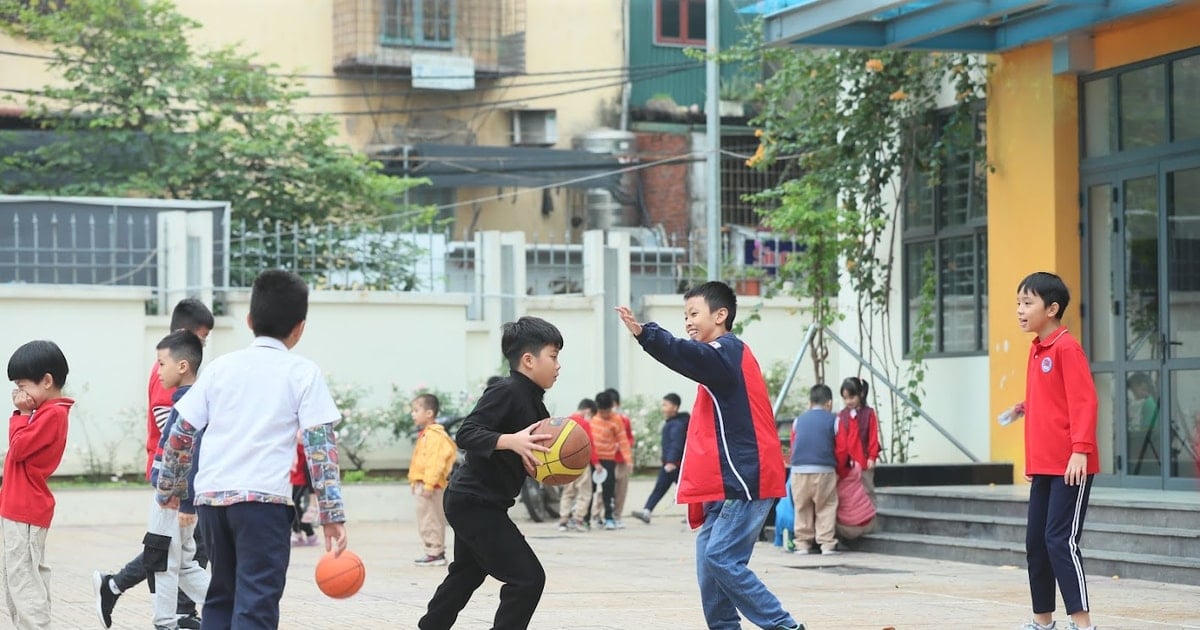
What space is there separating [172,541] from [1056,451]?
14.7 feet

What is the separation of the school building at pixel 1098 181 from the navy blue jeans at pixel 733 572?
6619mm

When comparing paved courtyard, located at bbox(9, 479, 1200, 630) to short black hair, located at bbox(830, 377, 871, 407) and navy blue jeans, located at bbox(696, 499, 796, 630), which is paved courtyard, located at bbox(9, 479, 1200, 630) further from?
navy blue jeans, located at bbox(696, 499, 796, 630)

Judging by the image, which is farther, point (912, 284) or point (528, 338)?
point (912, 284)

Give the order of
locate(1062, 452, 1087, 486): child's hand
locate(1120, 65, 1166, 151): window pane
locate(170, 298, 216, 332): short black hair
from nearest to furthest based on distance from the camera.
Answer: locate(1062, 452, 1087, 486): child's hand → locate(170, 298, 216, 332): short black hair → locate(1120, 65, 1166, 151): window pane

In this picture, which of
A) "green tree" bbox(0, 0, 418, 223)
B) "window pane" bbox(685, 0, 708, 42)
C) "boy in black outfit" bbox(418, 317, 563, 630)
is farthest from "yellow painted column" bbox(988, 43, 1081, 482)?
"window pane" bbox(685, 0, 708, 42)

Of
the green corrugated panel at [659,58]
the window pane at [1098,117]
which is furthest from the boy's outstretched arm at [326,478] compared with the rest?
the green corrugated panel at [659,58]

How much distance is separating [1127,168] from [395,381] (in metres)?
9.65

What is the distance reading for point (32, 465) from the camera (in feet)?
26.2

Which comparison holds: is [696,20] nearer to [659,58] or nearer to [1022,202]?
[659,58]

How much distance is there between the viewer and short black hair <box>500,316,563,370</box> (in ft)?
24.0

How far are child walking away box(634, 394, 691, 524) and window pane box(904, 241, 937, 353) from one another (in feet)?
8.52

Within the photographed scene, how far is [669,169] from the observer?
32.1m

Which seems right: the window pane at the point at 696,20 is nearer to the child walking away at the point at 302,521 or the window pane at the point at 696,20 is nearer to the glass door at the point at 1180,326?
the child walking away at the point at 302,521

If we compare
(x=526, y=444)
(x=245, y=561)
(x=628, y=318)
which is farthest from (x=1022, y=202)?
(x=245, y=561)
